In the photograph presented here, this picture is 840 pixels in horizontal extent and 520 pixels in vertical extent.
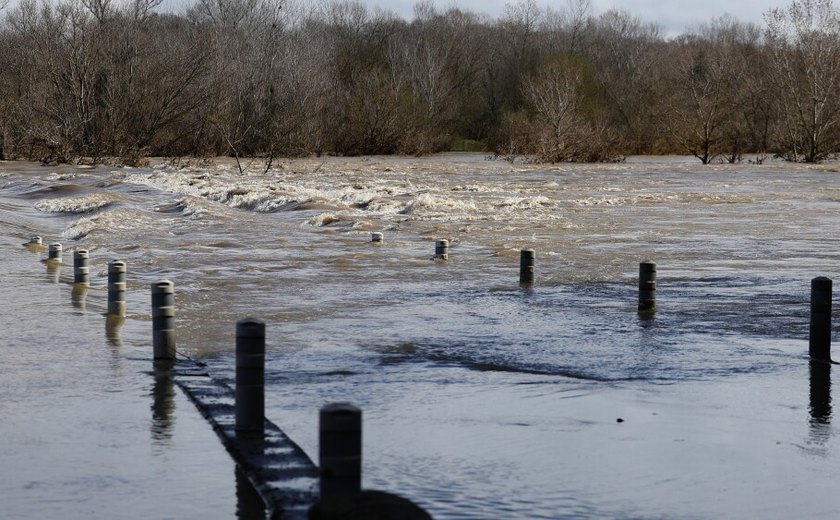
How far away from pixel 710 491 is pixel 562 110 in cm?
6566

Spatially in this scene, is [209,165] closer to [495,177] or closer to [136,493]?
[495,177]

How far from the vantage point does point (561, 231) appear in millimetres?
29531

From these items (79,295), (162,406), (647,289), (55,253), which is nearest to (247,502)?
(162,406)

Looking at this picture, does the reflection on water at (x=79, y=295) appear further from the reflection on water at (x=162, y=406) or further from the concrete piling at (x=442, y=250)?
the concrete piling at (x=442, y=250)


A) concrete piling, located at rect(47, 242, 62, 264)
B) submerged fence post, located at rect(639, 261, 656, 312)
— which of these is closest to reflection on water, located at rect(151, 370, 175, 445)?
submerged fence post, located at rect(639, 261, 656, 312)

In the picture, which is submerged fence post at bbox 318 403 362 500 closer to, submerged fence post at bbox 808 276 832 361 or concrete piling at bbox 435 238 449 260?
submerged fence post at bbox 808 276 832 361

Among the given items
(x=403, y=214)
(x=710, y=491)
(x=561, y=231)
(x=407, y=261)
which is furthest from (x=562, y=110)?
(x=710, y=491)

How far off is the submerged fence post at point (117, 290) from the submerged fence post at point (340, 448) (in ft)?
30.6

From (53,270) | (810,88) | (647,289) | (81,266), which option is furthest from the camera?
(810,88)

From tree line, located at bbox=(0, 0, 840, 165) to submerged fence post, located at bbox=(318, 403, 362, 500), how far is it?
165 ft

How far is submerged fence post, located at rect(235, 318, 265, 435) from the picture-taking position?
8.09 metres

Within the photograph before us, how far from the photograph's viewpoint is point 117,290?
14609mm

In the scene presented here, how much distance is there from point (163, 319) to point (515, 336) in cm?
414

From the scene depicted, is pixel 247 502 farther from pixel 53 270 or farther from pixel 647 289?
pixel 53 270
